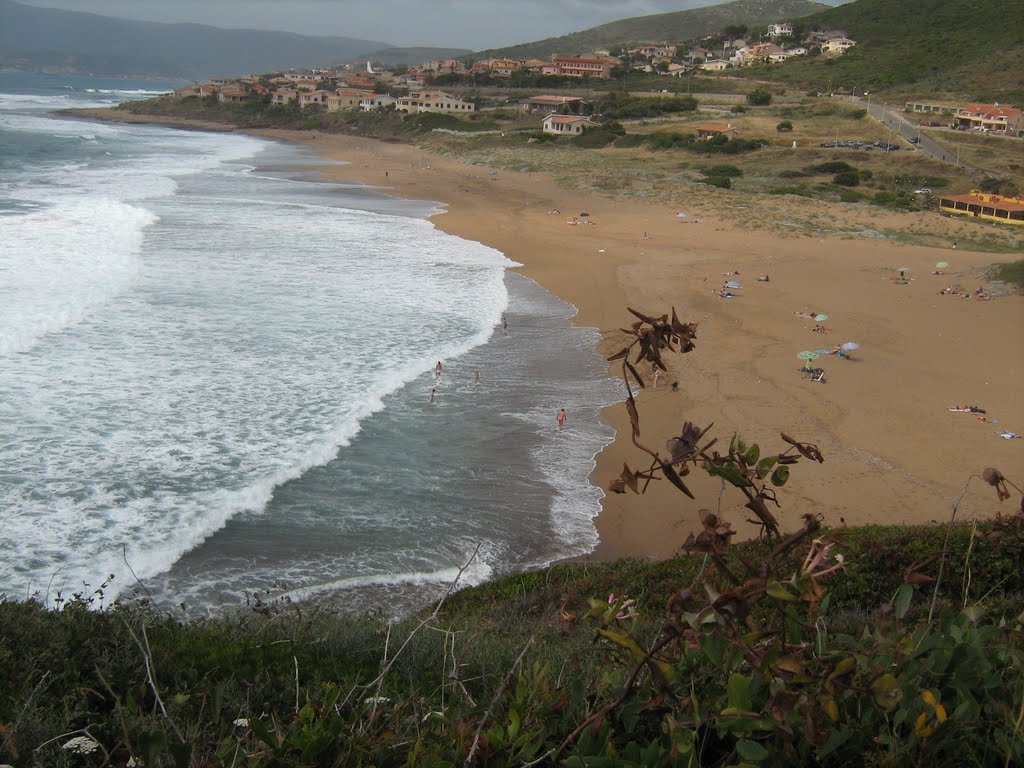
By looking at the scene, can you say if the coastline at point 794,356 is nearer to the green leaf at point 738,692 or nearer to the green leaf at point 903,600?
the green leaf at point 903,600

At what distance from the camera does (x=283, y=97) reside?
101 meters

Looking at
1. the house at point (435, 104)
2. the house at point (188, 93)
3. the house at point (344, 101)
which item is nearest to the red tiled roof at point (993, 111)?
the house at point (435, 104)

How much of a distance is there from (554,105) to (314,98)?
32.8 m

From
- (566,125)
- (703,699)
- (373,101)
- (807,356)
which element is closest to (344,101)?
(373,101)

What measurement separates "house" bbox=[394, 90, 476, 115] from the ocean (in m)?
58.7

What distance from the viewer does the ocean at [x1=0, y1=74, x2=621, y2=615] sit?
32.0 ft

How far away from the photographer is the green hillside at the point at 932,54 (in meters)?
71.8

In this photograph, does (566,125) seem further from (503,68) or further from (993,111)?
(503,68)

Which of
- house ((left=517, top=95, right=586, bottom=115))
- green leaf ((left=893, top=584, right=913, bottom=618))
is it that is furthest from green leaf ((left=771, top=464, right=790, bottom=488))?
house ((left=517, top=95, right=586, bottom=115))

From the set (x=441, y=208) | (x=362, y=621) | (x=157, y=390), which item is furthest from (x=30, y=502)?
(x=441, y=208)

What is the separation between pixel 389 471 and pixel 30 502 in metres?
4.56

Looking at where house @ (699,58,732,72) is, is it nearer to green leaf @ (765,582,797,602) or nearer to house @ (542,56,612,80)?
house @ (542,56,612,80)

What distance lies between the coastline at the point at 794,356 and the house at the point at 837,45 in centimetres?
7241

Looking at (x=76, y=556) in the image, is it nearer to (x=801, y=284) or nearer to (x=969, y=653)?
(x=969, y=653)
